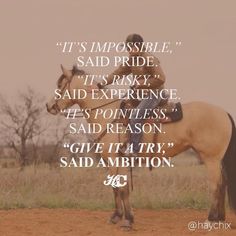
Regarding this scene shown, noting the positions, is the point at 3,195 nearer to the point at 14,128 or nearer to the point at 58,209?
the point at 58,209

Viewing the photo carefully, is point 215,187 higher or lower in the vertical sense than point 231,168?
lower

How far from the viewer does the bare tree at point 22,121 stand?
2605cm

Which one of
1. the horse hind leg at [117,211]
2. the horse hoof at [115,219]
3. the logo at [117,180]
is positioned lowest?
the horse hoof at [115,219]

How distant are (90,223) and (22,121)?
18964 mm

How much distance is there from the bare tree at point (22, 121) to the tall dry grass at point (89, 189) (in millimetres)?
10637

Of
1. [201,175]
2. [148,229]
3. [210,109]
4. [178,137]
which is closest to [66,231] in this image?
[148,229]

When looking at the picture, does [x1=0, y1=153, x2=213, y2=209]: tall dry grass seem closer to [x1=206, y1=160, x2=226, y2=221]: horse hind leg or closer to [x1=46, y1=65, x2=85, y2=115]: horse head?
[x1=206, y1=160, x2=226, y2=221]: horse hind leg

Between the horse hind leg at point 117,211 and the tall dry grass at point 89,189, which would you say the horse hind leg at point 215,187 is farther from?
the tall dry grass at point 89,189

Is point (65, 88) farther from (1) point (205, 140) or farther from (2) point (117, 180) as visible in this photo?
(1) point (205, 140)

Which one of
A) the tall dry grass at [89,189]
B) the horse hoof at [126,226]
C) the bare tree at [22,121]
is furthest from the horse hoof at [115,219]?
the bare tree at [22,121]

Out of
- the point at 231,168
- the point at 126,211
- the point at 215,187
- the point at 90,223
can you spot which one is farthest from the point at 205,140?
the point at 90,223

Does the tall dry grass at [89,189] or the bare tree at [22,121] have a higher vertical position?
the bare tree at [22,121]

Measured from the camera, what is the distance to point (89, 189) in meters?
12.8

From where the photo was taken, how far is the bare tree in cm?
2605
